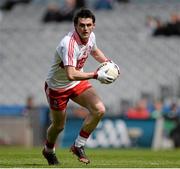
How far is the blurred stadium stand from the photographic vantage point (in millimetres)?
27533

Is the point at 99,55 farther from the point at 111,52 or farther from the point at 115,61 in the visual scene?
the point at 111,52

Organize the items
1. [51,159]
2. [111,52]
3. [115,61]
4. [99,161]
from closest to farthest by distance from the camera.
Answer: [51,159] → [99,161] → [115,61] → [111,52]

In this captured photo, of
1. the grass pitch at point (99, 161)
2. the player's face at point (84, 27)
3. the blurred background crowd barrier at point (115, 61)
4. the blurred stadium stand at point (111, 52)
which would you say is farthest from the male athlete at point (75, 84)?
the blurred stadium stand at point (111, 52)

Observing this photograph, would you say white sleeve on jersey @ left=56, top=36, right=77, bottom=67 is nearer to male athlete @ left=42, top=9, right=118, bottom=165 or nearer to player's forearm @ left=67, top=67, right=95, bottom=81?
male athlete @ left=42, top=9, right=118, bottom=165

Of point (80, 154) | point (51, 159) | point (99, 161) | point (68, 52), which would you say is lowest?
point (99, 161)

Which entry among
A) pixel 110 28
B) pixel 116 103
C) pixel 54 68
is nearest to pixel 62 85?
pixel 54 68

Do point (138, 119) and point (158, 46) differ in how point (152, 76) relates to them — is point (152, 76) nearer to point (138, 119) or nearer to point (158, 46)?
point (158, 46)

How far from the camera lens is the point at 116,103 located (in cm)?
2678

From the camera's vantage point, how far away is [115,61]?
28.7m

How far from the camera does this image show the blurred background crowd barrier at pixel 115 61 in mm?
22984

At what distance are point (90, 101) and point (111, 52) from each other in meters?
18.5

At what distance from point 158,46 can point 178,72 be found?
6.07ft

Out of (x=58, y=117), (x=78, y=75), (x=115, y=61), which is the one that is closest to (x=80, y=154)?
(x=58, y=117)

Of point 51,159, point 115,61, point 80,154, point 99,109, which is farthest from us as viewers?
point 115,61
